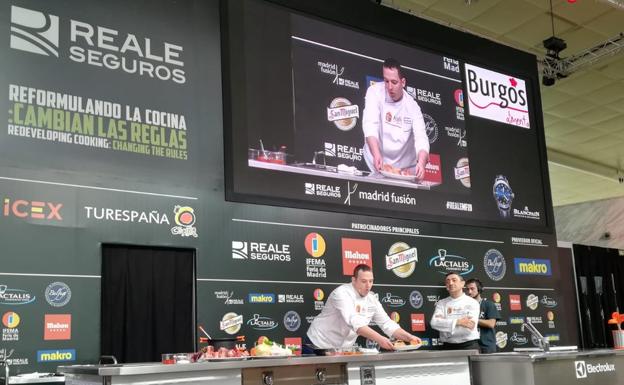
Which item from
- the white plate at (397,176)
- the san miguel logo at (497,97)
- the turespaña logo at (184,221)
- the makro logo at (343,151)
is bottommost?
the turespaña logo at (184,221)

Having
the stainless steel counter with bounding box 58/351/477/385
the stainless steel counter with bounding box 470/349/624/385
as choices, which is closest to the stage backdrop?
the stainless steel counter with bounding box 58/351/477/385

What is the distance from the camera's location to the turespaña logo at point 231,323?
186 inches

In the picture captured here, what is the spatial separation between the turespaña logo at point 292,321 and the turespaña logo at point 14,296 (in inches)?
72.9

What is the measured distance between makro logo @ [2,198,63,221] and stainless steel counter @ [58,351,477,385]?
1060 mm

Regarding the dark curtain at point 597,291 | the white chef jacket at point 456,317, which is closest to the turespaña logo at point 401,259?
the white chef jacket at point 456,317

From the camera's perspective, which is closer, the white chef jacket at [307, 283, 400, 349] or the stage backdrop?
the stage backdrop

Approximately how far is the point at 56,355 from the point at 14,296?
17.4 inches

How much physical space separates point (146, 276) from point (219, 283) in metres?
0.54

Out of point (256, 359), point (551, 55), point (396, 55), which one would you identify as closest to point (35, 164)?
point (256, 359)

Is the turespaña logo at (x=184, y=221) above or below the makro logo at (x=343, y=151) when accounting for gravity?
below

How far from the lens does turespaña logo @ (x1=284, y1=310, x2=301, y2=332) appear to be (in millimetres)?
5039

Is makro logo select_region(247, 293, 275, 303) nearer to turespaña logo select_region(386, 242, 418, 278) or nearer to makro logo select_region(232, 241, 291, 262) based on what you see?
makro logo select_region(232, 241, 291, 262)

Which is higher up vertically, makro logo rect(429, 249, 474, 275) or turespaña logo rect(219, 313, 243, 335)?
makro logo rect(429, 249, 474, 275)

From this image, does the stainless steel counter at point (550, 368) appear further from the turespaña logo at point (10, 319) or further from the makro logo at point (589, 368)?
the turespaña logo at point (10, 319)
